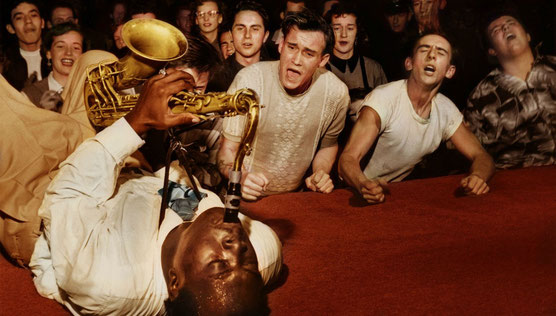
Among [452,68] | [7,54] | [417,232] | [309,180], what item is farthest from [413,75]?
[7,54]

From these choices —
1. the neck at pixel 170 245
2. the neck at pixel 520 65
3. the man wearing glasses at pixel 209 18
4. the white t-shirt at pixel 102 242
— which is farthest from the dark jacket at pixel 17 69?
the neck at pixel 520 65

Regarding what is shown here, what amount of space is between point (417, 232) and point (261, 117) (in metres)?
1.02

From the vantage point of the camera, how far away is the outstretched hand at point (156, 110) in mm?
2043

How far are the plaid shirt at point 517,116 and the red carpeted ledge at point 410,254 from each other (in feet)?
2.25

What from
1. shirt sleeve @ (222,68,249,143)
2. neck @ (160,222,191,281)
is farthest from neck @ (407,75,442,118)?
neck @ (160,222,191,281)

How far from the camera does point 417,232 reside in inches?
102

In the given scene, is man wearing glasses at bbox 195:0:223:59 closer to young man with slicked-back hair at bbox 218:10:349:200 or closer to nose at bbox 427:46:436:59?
young man with slicked-back hair at bbox 218:10:349:200

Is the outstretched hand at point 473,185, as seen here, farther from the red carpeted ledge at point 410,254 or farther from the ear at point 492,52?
the ear at point 492,52

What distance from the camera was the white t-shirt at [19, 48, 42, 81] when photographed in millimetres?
3609

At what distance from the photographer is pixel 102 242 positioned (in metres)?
1.93

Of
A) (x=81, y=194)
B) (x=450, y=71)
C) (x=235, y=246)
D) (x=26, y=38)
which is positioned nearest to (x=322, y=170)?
A: (x=450, y=71)

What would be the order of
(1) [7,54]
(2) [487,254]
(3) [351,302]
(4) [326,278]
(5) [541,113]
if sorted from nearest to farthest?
(3) [351,302] → (4) [326,278] → (2) [487,254] → (1) [7,54] → (5) [541,113]

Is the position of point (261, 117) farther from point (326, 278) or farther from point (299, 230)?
point (326, 278)

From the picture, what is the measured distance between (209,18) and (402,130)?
1.30 m
